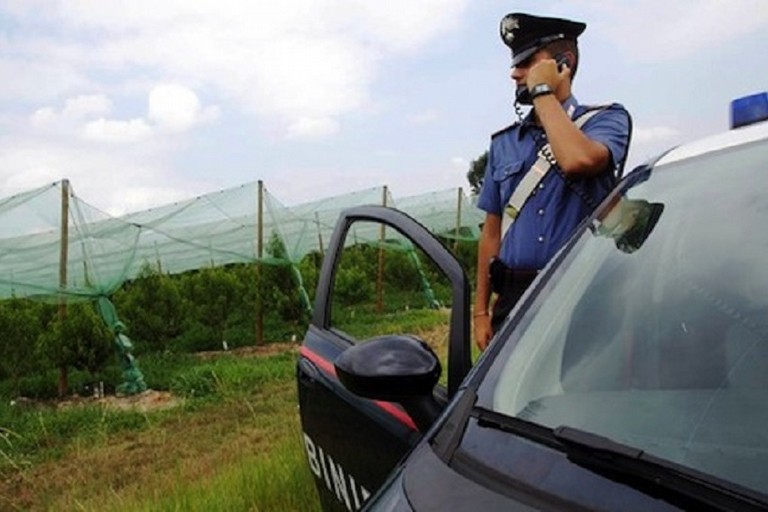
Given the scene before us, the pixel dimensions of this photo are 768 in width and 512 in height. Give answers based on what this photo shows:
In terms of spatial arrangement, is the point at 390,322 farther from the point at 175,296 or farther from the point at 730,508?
the point at 730,508

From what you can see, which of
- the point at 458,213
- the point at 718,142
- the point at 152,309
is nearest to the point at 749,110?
the point at 718,142

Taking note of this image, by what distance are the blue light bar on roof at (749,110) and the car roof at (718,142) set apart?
3.0 inches

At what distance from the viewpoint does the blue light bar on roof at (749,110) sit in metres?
1.78

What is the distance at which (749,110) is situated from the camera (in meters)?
1.80

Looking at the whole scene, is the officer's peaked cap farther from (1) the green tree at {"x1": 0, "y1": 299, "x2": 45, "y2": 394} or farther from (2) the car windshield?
(1) the green tree at {"x1": 0, "y1": 299, "x2": 45, "y2": 394}

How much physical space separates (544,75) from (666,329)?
1.30 m

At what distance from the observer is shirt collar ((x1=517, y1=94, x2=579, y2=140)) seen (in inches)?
103

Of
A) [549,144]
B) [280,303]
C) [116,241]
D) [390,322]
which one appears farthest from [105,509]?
[280,303]

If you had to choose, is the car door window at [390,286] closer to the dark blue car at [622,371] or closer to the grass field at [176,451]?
the grass field at [176,451]

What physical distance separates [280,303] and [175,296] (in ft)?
6.01

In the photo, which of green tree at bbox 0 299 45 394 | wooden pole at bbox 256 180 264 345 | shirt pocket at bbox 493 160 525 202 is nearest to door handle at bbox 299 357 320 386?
shirt pocket at bbox 493 160 525 202

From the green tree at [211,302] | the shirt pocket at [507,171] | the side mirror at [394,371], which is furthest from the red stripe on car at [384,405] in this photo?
the green tree at [211,302]

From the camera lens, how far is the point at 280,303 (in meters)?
14.2

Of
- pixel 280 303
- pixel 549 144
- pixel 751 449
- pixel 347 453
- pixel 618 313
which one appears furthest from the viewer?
pixel 280 303
